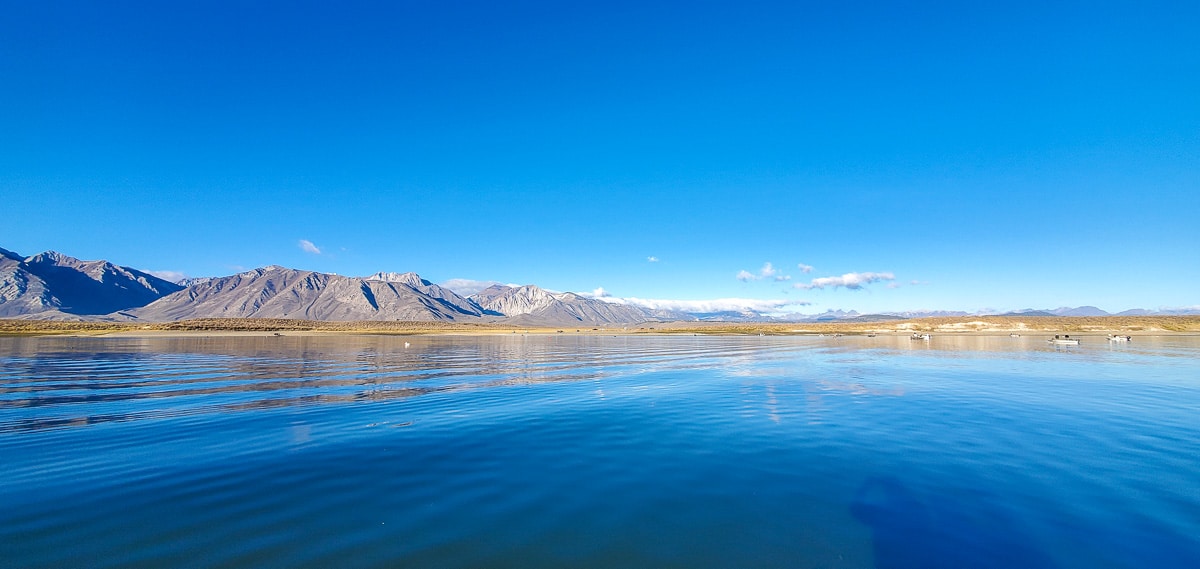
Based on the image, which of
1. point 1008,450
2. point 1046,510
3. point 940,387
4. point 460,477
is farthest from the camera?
point 940,387

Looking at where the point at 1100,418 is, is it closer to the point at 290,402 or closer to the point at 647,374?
the point at 647,374

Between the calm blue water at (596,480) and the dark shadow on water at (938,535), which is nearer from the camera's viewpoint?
the dark shadow on water at (938,535)

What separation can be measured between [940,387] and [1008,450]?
14598 millimetres

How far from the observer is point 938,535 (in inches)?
327

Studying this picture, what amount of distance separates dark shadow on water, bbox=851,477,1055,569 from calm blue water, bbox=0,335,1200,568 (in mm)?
41

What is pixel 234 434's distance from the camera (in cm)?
1509

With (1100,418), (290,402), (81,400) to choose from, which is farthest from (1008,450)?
(81,400)

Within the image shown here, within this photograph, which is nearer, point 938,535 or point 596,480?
point 938,535

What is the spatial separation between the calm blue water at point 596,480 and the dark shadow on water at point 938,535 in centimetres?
4

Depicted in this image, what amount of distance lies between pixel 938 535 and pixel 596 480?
647 centimetres

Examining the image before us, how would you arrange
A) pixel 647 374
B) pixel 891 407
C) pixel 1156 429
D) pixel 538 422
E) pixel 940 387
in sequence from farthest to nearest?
pixel 647 374 < pixel 940 387 < pixel 891 407 < pixel 538 422 < pixel 1156 429

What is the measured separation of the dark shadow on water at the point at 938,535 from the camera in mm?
7426

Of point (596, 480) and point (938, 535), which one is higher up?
point (596, 480)

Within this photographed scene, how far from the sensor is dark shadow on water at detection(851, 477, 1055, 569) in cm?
743
